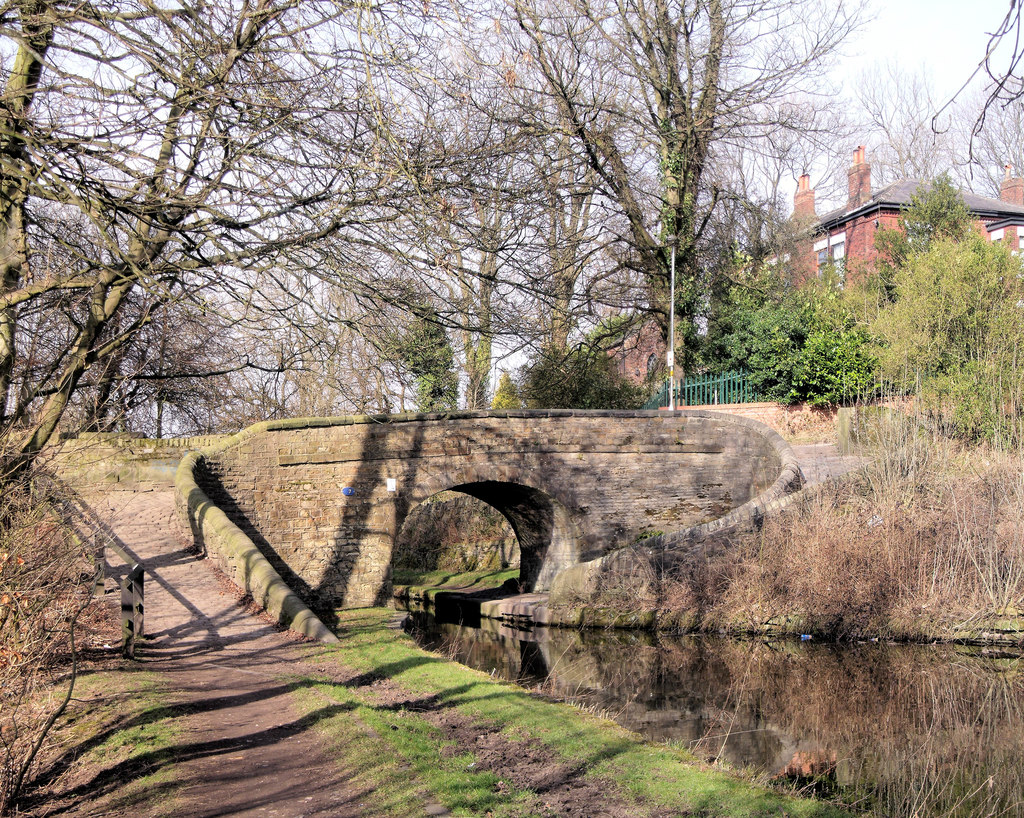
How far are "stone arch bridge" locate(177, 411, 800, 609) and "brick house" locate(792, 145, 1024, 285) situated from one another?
12.2 metres

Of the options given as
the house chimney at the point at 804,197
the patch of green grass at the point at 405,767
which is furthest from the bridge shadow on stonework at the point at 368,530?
the house chimney at the point at 804,197

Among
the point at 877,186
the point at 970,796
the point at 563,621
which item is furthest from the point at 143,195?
the point at 877,186

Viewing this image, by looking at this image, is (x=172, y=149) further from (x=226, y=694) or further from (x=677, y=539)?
(x=677, y=539)

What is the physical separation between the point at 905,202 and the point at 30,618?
28848 mm

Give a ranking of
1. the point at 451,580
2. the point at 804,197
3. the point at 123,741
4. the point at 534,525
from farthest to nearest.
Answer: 1. the point at 804,197
2. the point at 451,580
3. the point at 534,525
4. the point at 123,741

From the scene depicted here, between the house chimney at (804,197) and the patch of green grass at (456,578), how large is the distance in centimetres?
2024

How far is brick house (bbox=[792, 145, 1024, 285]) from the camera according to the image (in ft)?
94.9

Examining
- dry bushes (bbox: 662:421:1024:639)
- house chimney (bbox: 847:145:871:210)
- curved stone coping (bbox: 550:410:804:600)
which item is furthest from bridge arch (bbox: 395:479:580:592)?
house chimney (bbox: 847:145:871:210)

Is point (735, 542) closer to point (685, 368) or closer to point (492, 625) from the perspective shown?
point (492, 625)

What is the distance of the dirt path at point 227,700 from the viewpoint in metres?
5.04

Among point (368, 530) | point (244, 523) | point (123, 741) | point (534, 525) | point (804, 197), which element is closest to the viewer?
point (123, 741)

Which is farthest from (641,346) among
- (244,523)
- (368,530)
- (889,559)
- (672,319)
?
(244,523)

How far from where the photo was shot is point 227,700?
7.00 m

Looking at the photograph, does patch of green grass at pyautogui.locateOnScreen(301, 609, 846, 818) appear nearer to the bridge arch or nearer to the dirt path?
the dirt path
